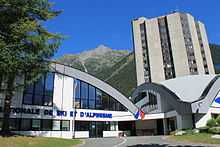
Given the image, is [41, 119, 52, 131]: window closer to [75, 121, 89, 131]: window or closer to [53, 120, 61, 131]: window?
[53, 120, 61, 131]: window

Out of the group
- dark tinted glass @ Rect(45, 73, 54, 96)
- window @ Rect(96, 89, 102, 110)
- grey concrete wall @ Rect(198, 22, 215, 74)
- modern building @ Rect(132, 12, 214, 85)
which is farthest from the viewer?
grey concrete wall @ Rect(198, 22, 215, 74)

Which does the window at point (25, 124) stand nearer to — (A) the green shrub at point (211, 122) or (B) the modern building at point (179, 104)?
(B) the modern building at point (179, 104)

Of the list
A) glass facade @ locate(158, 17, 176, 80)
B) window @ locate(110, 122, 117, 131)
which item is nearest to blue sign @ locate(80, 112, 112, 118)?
window @ locate(110, 122, 117, 131)

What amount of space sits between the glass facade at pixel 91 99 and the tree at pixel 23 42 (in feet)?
40.8

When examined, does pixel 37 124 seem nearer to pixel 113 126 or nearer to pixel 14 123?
pixel 14 123

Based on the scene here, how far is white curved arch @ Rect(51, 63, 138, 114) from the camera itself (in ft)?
120

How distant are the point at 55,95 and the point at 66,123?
155 inches

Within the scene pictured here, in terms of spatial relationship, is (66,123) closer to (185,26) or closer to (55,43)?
(55,43)

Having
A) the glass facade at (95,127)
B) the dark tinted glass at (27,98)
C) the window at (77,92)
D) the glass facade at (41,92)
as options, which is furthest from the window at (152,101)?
the dark tinted glass at (27,98)

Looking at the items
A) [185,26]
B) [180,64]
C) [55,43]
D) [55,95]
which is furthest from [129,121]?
[185,26]

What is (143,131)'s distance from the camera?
45375mm

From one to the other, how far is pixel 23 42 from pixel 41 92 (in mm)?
12148

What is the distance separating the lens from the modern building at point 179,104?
36.2m

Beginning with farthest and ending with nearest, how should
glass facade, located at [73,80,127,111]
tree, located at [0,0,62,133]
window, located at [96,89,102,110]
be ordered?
window, located at [96,89,102,110] < glass facade, located at [73,80,127,111] < tree, located at [0,0,62,133]
